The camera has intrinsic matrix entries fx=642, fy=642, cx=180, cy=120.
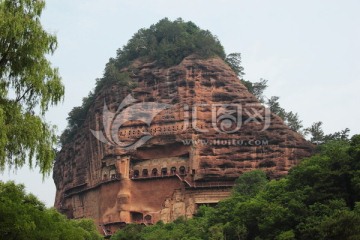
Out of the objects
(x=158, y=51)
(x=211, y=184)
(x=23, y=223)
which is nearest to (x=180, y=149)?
(x=211, y=184)

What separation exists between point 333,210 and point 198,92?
26.6 meters

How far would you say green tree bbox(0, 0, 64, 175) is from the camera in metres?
14.0

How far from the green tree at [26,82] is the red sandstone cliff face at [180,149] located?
36.8m

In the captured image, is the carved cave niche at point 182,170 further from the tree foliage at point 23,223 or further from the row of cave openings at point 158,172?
the tree foliage at point 23,223

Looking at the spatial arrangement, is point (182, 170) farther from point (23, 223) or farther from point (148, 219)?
point (23, 223)

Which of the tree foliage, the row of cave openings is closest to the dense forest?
the tree foliage

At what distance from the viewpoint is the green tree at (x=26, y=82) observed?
14.0 m

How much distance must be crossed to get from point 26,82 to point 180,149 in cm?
3875

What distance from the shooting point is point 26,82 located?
14617 millimetres

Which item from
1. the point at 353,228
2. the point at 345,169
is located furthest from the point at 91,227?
the point at 353,228

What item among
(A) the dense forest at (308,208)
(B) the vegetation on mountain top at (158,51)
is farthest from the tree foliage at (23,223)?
(B) the vegetation on mountain top at (158,51)

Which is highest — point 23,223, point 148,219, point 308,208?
point 148,219

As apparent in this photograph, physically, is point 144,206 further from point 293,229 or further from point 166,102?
point 293,229

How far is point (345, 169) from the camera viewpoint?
104ft
